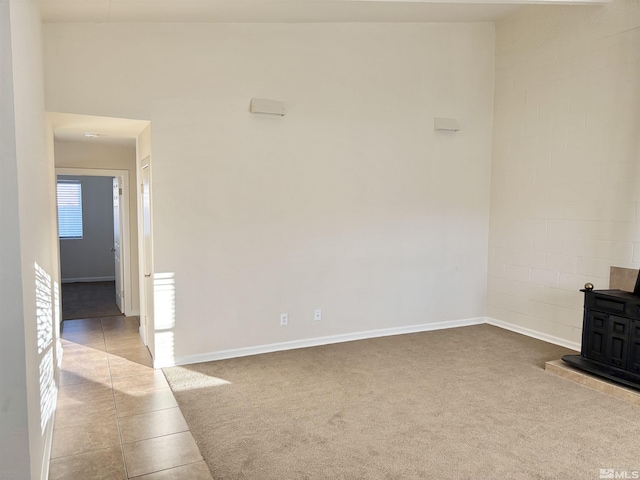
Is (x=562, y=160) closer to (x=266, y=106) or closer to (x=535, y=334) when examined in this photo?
(x=535, y=334)

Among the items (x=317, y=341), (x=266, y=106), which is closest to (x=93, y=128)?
(x=266, y=106)

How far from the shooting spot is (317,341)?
4.97 metres

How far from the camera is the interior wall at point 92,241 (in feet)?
30.8

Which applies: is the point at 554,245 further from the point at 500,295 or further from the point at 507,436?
the point at 507,436

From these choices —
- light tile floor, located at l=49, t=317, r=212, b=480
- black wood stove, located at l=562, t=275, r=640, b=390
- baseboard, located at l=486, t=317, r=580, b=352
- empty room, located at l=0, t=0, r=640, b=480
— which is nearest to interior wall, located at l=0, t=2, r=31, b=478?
empty room, located at l=0, t=0, r=640, b=480

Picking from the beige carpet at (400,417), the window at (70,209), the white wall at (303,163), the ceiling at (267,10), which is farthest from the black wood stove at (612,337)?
the window at (70,209)

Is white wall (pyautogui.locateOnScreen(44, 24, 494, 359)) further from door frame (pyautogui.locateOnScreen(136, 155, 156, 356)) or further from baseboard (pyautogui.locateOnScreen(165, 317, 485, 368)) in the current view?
door frame (pyautogui.locateOnScreen(136, 155, 156, 356))

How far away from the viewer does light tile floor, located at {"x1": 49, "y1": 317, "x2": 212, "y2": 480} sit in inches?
105

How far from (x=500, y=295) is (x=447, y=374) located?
2.09 meters

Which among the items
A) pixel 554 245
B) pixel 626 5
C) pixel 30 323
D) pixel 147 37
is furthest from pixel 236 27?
pixel 554 245

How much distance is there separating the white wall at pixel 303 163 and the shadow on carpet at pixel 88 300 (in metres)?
2.89

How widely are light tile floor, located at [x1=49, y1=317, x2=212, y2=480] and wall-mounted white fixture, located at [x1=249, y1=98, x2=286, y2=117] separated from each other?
2.67 metres

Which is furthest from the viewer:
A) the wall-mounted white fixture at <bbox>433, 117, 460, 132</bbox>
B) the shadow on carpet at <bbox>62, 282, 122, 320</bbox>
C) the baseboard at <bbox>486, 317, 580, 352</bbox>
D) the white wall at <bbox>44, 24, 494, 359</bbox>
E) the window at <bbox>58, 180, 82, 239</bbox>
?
the window at <bbox>58, 180, 82, 239</bbox>

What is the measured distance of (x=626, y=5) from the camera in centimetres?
432
